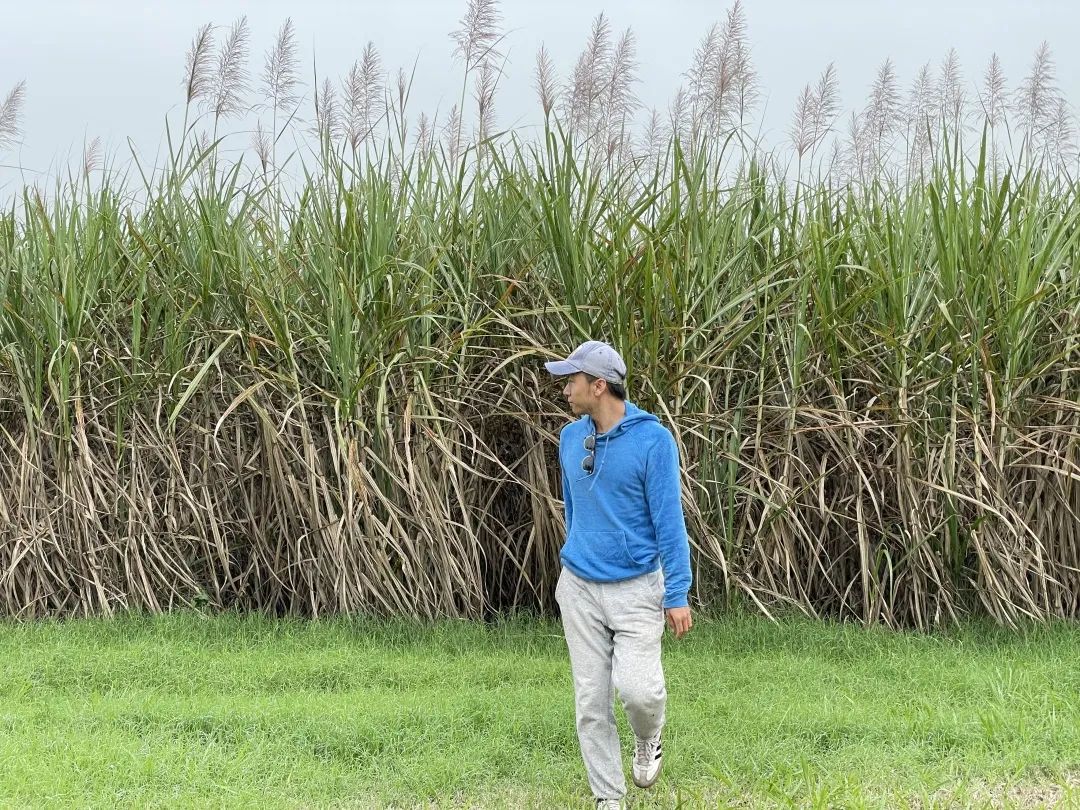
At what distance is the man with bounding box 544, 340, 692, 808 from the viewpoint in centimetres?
305

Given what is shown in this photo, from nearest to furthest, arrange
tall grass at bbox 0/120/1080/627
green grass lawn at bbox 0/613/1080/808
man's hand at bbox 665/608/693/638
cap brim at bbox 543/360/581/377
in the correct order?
man's hand at bbox 665/608/693/638 < cap brim at bbox 543/360/581/377 < green grass lawn at bbox 0/613/1080/808 < tall grass at bbox 0/120/1080/627

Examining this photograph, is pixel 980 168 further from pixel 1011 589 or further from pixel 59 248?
pixel 59 248

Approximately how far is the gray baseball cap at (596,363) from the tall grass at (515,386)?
177 centimetres

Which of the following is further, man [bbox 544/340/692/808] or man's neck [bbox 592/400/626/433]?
man's neck [bbox 592/400/626/433]

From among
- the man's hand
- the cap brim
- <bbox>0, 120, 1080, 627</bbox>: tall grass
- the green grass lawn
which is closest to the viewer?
Result: the man's hand

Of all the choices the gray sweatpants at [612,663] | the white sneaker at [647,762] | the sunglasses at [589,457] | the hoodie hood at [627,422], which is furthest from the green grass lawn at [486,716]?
the hoodie hood at [627,422]

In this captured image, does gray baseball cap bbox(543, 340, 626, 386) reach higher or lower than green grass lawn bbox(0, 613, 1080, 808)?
higher

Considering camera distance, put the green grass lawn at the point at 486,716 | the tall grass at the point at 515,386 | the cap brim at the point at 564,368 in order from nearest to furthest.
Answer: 1. the cap brim at the point at 564,368
2. the green grass lawn at the point at 486,716
3. the tall grass at the point at 515,386

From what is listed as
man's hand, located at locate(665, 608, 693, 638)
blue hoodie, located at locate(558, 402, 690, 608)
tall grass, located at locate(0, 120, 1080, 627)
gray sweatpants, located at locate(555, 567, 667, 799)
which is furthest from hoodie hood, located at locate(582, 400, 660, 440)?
tall grass, located at locate(0, 120, 1080, 627)

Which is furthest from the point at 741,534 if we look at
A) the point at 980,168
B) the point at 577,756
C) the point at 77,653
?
the point at 77,653

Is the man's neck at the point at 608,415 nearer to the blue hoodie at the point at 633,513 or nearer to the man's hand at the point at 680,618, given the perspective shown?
the blue hoodie at the point at 633,513

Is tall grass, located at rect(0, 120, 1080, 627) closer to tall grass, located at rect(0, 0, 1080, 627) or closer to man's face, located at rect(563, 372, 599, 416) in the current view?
tall grass, located at rect(0, 0, 1080, 627)

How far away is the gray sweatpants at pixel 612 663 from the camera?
9.93ft

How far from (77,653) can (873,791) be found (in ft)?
11.2
